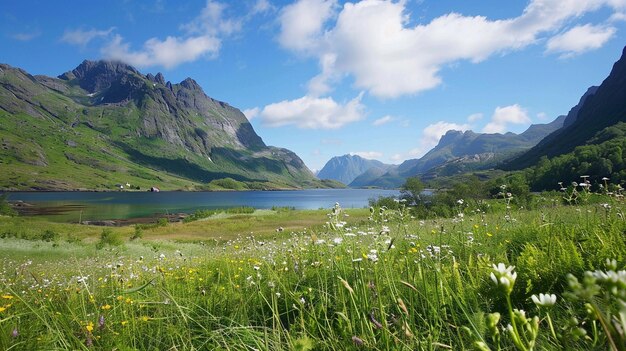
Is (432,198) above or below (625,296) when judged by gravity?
below

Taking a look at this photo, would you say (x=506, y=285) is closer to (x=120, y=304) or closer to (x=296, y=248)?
(x=120, y=304)

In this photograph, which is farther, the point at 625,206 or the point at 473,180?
the point at 473,180

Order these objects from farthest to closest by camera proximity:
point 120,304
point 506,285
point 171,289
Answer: point 171,289
point 120,304
point 506,285

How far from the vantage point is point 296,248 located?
6.96 metres

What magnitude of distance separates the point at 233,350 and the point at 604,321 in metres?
2.73

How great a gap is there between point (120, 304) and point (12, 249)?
2928cm

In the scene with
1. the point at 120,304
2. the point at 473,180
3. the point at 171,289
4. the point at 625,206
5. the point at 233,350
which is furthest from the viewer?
the point at 473,180

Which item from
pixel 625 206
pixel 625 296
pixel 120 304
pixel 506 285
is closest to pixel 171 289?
pixel 120 304

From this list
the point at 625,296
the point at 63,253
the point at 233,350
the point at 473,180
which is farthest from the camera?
the point at 473,180

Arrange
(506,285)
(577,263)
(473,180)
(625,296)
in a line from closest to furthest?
1. (625,296)
2. (506,285)
3. (577,263)
4. (473,180)

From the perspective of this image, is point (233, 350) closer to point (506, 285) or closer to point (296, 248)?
point (506, 285)

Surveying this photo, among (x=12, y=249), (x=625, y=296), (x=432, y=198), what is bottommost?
(x=432, y=198)

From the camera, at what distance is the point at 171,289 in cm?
530

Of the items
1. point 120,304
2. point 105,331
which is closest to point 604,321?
point 105,331
